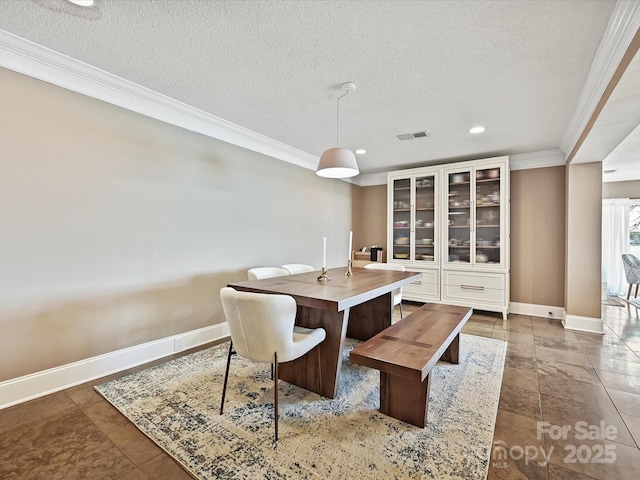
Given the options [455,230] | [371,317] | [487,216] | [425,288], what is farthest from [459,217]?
[371,317]

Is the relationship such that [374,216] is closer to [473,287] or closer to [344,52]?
[473,287]

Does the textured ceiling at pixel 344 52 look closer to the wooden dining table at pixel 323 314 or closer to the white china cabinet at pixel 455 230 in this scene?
the white china cabinet at pixel 455 230

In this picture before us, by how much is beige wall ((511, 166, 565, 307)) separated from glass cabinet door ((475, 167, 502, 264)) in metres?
0.38

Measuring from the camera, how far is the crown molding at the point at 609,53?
1559 millimetres

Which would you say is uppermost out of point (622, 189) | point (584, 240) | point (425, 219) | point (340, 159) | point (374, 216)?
point (622, 189)

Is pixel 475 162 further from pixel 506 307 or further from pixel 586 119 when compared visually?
pixel 506 307

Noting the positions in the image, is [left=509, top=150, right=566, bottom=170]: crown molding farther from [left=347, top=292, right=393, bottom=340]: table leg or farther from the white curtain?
[left=347, top=292, right=393, bottom=340]: table leg

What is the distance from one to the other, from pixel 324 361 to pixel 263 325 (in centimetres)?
71

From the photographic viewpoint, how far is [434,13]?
1644mm

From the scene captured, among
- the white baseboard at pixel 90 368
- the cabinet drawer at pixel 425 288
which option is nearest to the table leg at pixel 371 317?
the white baseboard at pixel 90 368

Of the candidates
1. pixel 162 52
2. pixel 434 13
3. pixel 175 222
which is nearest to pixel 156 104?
pixel 162 52

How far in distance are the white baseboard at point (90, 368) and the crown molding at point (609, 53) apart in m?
3.99

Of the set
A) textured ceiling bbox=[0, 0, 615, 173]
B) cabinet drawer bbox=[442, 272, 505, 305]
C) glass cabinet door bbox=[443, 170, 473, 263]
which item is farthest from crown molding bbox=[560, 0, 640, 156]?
cabinet drawer bbox=[442, 272, 505, 305]

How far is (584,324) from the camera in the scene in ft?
12.0
